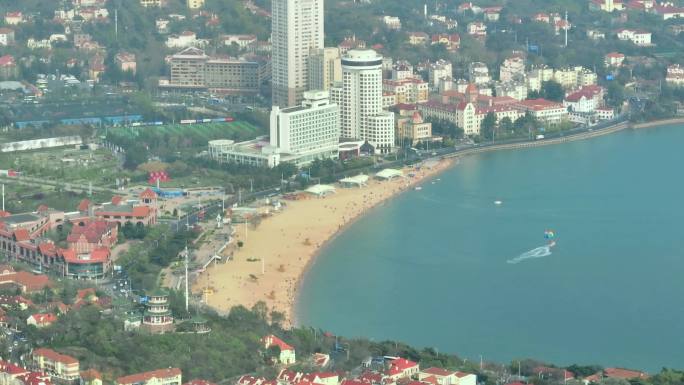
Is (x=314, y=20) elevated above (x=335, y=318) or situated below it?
above

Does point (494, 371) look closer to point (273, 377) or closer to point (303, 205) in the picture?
point (273, 377)

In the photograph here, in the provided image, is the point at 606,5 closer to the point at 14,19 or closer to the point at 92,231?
the point at 14,19

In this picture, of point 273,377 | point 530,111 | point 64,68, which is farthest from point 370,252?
point 64,68

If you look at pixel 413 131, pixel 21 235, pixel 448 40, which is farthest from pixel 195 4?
pixel 21 235

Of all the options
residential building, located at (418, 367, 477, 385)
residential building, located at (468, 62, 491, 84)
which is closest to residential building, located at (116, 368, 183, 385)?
residential building, located at (418, 367, 477, 385)

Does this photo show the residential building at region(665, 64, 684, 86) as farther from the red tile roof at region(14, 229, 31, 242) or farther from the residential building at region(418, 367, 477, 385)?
the residential building at region(418, 367, 477, 385)

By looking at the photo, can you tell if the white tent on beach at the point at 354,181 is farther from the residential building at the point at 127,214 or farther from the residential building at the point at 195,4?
the residential building at the point at 195,4

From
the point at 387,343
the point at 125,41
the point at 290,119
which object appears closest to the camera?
the point at 387,343
